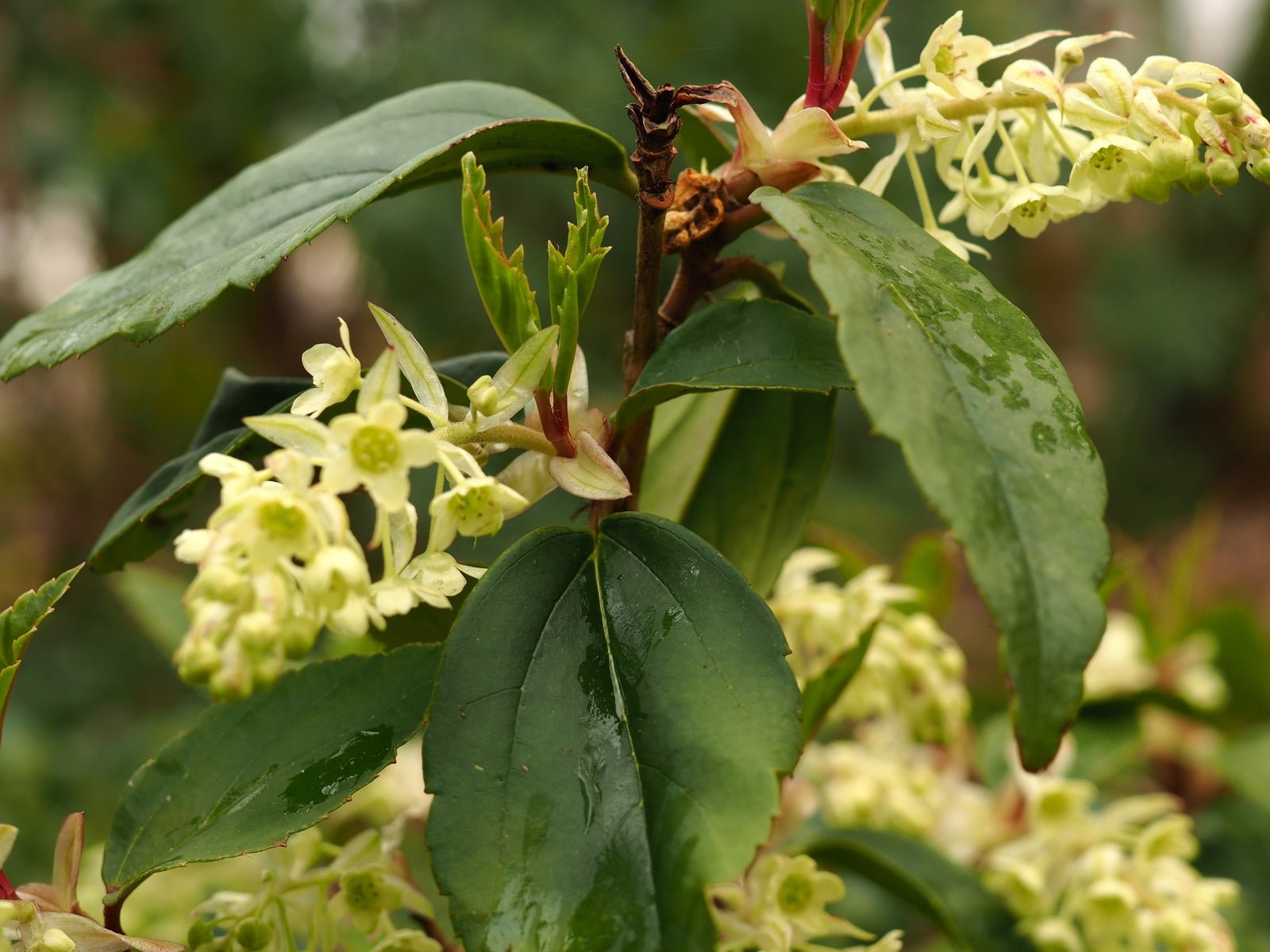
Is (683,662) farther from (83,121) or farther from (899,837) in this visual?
(83,121)

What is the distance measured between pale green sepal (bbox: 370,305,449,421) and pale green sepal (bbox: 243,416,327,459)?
6 centimetres

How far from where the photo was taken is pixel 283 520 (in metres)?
0.40

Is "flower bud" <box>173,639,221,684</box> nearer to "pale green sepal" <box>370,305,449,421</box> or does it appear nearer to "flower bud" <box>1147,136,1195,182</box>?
"pale green sepal" <box>370,305,449,421</box>

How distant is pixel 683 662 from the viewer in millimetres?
468

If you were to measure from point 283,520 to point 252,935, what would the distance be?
0.25m

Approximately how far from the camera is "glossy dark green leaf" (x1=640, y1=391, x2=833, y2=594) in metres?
0.67

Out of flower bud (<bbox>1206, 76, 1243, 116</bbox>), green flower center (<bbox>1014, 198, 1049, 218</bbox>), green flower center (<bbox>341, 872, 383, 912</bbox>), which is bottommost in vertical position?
green flower center (<bbox>341, 872, 383, 912</bbox>)

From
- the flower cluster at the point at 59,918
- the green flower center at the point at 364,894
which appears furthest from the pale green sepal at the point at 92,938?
the green flower center at the point at 364,894

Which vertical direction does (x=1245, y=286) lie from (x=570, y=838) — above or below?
below

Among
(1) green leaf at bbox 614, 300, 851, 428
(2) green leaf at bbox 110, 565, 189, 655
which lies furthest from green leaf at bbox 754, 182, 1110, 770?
(2) green leaf at bbox 110, 565, 189, 655

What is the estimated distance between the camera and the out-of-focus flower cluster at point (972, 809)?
797 millimetres

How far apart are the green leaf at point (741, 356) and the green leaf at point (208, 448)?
10 centimetres

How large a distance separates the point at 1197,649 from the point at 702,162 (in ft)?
2.81

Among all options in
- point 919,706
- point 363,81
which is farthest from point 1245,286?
point 919,706
